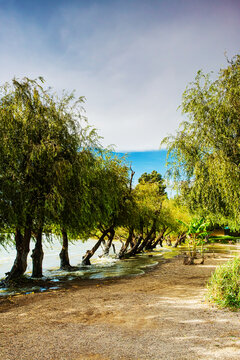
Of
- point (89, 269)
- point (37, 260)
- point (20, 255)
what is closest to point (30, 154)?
point (20, 255)

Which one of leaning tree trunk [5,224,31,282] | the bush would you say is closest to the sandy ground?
the bush

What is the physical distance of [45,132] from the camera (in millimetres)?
12406

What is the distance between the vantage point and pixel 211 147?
438 inches

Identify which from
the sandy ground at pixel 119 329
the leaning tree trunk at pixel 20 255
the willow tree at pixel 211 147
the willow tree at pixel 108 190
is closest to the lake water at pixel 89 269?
the leaning tree trunk at pixel 20 255

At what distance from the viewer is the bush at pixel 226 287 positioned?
6781 mm

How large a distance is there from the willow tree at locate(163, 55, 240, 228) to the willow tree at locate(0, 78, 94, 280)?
16.9 feet

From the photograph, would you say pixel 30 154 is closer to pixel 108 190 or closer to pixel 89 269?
pixel 108 190

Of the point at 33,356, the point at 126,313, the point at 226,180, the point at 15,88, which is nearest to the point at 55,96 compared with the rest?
the point at 15,88

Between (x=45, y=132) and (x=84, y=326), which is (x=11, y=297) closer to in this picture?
(x=84, y=326)

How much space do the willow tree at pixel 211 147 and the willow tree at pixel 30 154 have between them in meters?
5.16

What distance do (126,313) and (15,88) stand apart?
10622 millimetres

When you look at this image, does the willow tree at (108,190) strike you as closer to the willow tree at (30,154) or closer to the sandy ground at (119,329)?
the willow tree at (30,154)

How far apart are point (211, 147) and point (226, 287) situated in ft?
19.5

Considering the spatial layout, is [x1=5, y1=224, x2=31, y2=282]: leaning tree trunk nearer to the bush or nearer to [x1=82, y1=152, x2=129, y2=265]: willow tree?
[x1=82, y1=152, x2=129, y2=265]: willow tree
